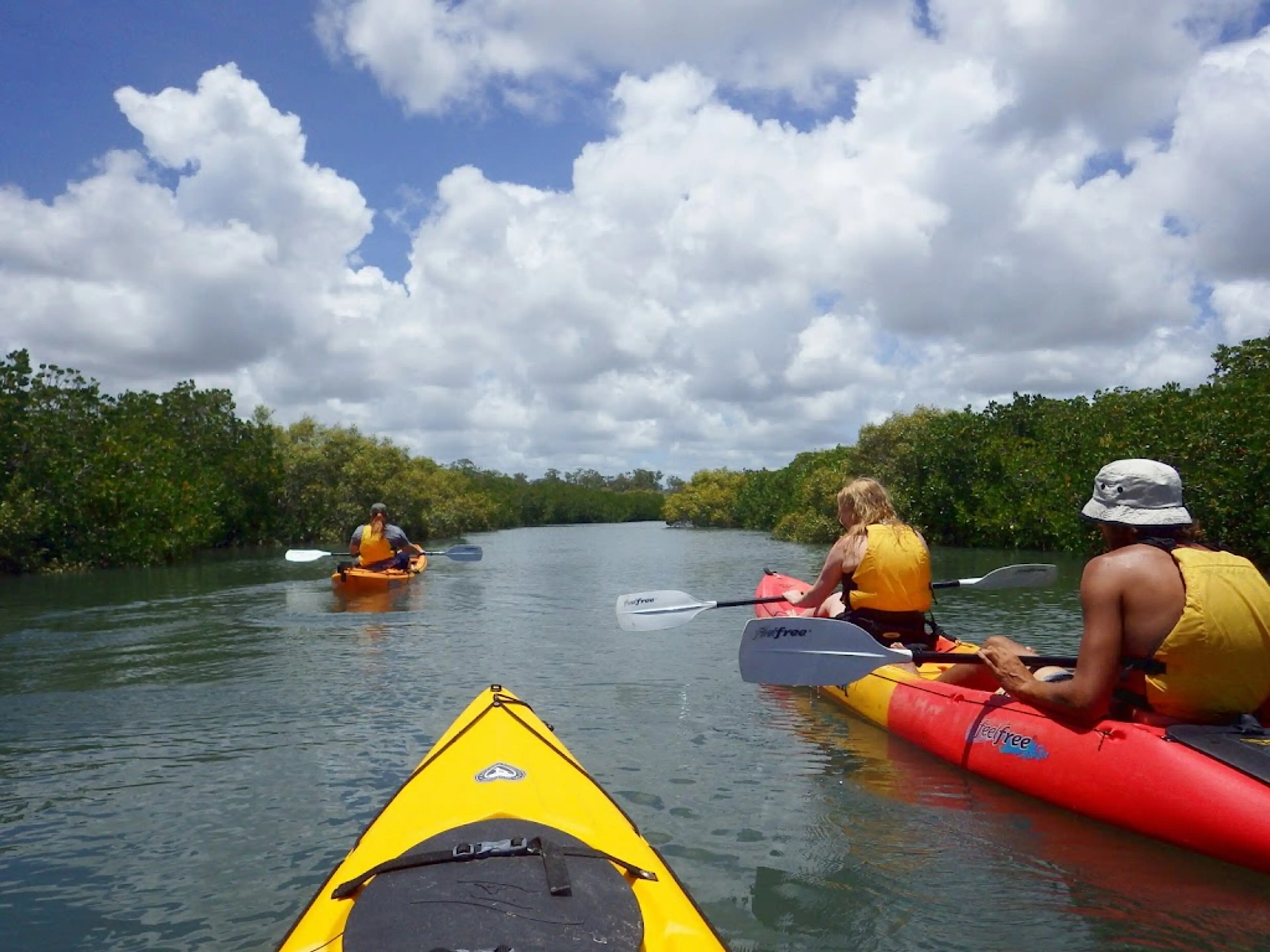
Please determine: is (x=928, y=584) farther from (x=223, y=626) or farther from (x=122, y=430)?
(x=122, y=430)

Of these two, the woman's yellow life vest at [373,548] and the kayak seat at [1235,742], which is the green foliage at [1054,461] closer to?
the woman's yellow life vest at [373,548]

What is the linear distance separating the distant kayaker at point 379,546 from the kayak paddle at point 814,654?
1085 cm

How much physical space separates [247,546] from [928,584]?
3668 centimetres

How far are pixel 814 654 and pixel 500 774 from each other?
2973mm

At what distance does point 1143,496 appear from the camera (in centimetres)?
422

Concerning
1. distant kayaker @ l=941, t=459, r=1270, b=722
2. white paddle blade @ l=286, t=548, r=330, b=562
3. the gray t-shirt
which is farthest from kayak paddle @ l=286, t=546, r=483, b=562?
distant kayaker @ l=941, t=459, r=1270, b=722

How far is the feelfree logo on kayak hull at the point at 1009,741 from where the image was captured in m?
4.97

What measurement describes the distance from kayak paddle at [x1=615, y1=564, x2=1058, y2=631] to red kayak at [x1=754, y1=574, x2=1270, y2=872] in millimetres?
2489

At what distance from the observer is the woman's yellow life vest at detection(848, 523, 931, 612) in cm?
677

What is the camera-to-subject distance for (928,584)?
22.8 ft

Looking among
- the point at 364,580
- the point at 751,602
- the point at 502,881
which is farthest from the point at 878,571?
the point at 364,580

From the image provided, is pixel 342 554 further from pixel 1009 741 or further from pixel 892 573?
pixel 1009 741

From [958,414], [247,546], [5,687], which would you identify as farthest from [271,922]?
[247,546]

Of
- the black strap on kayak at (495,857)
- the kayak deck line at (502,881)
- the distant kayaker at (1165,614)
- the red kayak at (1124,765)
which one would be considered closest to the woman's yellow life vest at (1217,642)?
the distant kayaker at (1165,614)
